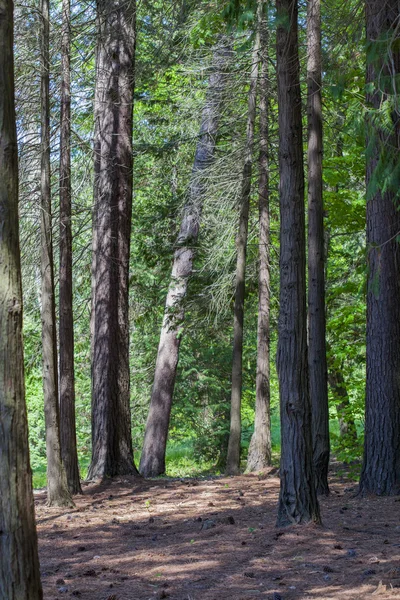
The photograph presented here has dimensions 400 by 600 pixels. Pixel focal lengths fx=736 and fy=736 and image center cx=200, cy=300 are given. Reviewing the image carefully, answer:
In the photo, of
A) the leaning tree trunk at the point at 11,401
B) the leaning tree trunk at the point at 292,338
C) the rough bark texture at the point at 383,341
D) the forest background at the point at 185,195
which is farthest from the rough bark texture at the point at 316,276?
the leaning tree trunk at the point at 11,401

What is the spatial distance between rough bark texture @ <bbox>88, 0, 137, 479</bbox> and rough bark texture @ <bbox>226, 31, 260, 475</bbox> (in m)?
2.18

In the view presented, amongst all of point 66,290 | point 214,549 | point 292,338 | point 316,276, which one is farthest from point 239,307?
point 214,549

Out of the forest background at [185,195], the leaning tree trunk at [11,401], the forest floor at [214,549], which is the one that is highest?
the forest background at [185,195]

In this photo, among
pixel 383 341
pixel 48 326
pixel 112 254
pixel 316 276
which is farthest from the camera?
pixel 112 254

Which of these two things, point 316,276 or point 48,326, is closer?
point 48,326

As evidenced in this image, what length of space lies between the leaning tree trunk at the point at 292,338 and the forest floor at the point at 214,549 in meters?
0.33

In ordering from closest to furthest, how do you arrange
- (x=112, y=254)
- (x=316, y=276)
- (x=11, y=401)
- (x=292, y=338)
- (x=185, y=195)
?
1. (x=11, y=401)
2. (x=292, y=338)
3. (x=316, y=276)
4. (x=112, y=254)
5. (x=185, y=195)

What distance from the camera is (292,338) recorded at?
7699 millimetres

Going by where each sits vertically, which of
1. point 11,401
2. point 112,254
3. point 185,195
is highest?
point 185,195

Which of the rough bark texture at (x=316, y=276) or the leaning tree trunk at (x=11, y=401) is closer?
the leaning tree trunk at (x=11, y=401)

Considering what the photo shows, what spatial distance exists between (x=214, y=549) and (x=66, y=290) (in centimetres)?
487

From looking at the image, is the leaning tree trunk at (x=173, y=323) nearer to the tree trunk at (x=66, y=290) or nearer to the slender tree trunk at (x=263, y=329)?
the slender tree trunk at (x=263, y=329)

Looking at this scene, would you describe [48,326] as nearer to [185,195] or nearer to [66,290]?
[66,290]

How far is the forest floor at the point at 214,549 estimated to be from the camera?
561 centimetres
